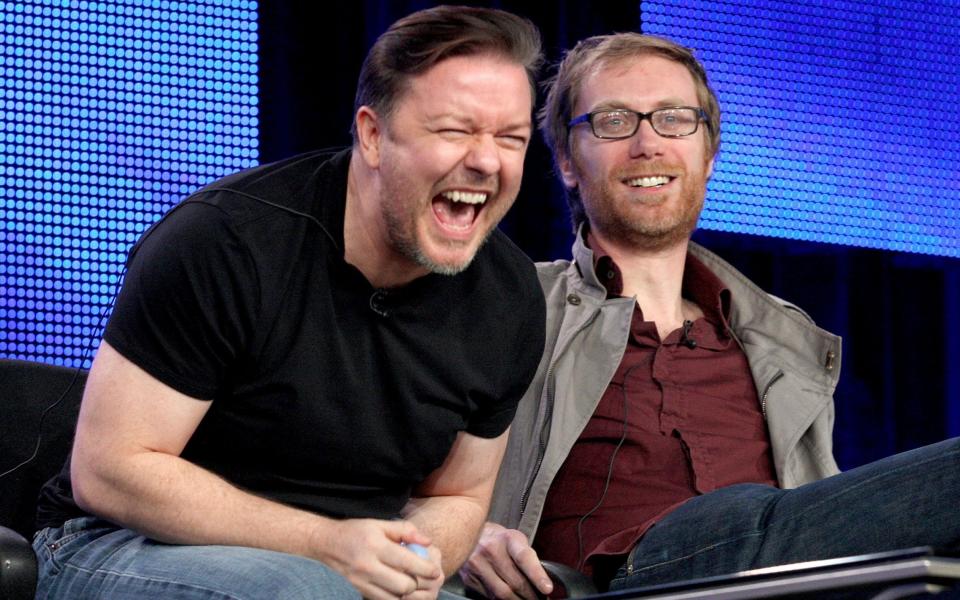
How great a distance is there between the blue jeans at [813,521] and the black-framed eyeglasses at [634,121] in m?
0.79

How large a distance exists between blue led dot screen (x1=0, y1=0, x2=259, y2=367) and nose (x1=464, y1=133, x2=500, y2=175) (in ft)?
3.51

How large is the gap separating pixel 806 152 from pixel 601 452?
1302mm

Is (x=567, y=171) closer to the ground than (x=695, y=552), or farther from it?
farther from it

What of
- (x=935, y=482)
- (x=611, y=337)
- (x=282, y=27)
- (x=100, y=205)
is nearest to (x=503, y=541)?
(x=611, y=337)

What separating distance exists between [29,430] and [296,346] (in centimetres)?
42

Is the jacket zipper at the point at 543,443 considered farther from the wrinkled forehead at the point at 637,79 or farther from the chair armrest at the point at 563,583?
the wrinkled forehead at the point at 637,79

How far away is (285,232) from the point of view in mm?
1527

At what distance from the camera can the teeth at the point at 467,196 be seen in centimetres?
159

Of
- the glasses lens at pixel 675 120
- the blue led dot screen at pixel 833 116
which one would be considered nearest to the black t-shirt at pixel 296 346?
the glasses lens at pixel 675 120

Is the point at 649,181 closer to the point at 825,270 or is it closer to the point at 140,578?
the point at 825,270

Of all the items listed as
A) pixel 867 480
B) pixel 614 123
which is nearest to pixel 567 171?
pixel 614 123

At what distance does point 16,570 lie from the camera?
1229 mm

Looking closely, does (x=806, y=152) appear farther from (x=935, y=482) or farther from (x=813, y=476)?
(x=935, y=482)

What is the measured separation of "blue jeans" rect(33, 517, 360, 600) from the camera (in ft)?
4.22
